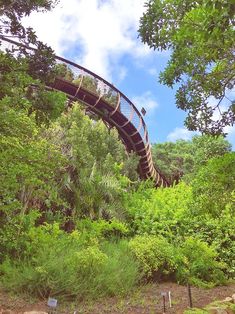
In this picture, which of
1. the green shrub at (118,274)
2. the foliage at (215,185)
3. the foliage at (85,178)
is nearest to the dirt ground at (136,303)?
the green shrub at (118,274)

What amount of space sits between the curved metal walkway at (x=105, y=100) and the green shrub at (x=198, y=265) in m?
6.82

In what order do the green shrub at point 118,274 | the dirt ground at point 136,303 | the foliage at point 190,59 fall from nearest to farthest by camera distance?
1. the foliage at point 190,59
2. the dirt ground at point 136,303
3. the green shrub at point 118,274

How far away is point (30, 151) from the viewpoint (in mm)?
6062

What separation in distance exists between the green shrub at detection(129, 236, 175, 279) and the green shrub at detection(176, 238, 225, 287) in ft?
1.01

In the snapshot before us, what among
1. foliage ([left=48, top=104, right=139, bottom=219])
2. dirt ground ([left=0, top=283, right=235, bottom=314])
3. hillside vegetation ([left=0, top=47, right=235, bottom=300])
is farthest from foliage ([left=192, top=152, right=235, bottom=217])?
foliage ([left=48, top=104, right=139, bottom=219])

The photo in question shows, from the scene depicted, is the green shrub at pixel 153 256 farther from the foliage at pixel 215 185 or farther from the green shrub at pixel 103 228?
the foliage at pixel 215 185

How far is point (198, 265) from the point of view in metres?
11.1

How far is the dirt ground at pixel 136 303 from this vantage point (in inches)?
298

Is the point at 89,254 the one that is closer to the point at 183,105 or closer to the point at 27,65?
the point at 183,105

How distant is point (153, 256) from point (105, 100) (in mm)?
8036

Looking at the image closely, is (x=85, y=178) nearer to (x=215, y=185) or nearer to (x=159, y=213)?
(x=159, y=213)

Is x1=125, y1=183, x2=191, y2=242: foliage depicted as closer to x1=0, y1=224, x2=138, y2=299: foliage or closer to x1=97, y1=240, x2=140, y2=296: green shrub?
x1=97, y1=240, x2=140, y2=296: green shrub

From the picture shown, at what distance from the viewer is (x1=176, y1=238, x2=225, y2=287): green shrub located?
10.8 meters

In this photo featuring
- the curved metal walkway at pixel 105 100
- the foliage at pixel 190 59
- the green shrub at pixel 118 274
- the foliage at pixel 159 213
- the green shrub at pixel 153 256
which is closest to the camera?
the foliage at pixel 190 59
